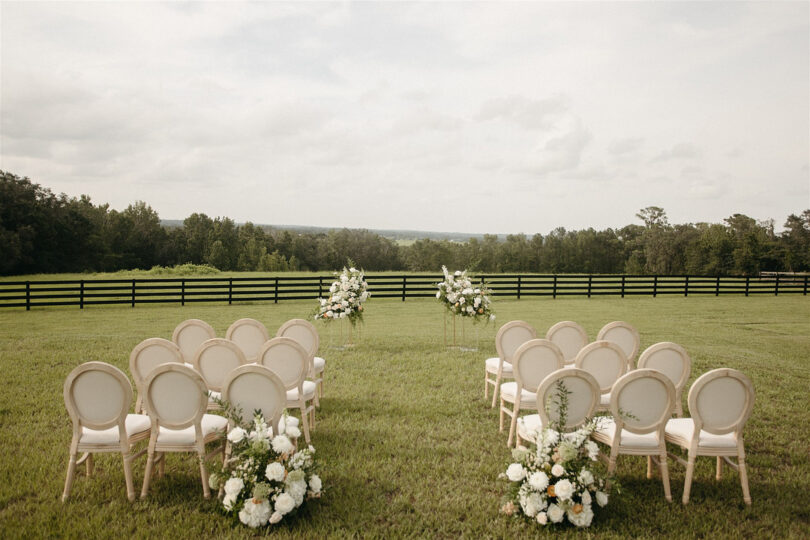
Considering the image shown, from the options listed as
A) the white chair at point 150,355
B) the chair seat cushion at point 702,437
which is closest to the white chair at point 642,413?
the chair seat cushion at point 702,437

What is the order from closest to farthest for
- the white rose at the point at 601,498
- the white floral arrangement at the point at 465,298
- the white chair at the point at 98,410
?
the white rose at the point at 601,498, the white chair at the point at 98,410, the white floral arrangement at the point at 465,298

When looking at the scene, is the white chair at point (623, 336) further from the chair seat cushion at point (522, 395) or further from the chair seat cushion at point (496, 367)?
the chair seat cushion at point (522, 395)

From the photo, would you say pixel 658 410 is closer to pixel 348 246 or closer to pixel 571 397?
pixel 571 397

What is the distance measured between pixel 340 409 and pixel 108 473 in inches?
109

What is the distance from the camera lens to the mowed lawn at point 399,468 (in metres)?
3.98

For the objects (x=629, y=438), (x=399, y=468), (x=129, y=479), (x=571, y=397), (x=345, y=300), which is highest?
(x=345, y=300)

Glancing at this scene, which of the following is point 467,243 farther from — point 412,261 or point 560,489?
point 560,489

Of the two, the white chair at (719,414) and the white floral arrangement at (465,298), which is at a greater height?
the white floral arrangement at (465,298)

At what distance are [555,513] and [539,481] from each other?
0.27m

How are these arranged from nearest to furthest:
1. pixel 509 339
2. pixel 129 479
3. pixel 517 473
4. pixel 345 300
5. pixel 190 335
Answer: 1. pixel 517 473
2. pixel 129 479
3. pixel 190 335
4. pixel 509 339
5. pixel 345 300

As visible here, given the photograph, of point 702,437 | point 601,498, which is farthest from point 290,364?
point 702,437

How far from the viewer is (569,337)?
7.11 metres

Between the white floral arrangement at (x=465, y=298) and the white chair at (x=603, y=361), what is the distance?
445cm

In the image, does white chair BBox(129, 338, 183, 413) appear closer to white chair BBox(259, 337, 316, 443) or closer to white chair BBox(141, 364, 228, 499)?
white chair BBox(259, 337, 316, 443)
